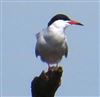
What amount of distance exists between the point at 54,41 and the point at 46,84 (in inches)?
104

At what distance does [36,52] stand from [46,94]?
125 inches

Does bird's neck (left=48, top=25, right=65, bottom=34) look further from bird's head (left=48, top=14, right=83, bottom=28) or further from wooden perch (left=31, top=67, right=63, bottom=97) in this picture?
wooden perch (left=31, top=67, right=63, bottom=97)

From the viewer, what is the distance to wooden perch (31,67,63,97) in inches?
245

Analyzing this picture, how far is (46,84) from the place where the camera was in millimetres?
6324

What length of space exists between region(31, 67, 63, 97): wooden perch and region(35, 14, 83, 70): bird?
2303 millimetres

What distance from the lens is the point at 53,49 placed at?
8852 millimetres

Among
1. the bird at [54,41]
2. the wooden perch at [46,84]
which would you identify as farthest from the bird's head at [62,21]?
the wooden perch at [46,84]

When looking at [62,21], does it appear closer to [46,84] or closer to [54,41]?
[54,41]

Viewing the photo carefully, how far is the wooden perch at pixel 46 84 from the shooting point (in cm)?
623

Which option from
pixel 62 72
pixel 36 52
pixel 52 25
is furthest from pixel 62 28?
pixel 62 72

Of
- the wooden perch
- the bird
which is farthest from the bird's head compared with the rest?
the wooden perch

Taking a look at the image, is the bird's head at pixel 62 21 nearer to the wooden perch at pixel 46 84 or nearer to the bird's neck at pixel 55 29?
the bird's neck at pixel 55 29

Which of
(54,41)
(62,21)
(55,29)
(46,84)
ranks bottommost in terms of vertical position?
(46,84)

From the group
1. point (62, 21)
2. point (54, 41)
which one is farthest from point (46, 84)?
point (62, 21)
